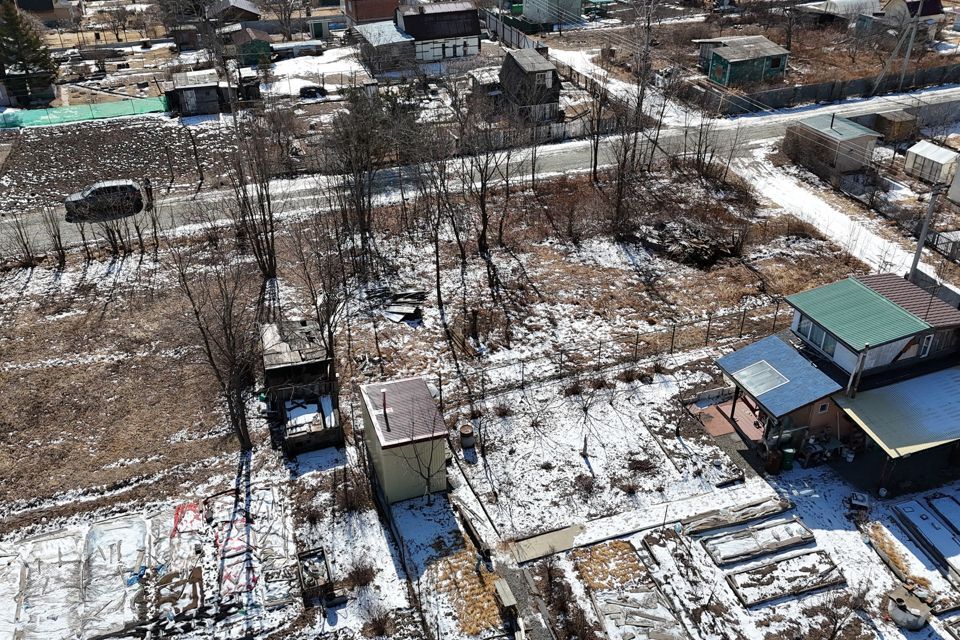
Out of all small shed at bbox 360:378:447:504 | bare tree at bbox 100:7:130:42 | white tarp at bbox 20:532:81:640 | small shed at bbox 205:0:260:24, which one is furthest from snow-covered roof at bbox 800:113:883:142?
bare tree at bbox 100:7:130:42

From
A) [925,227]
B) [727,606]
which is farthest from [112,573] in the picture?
[925,227]

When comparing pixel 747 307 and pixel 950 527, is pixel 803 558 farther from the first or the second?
pixel 747 307

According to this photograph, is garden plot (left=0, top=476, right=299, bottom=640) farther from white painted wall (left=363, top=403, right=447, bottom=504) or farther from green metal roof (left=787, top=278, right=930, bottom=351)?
green metal roof (left=787, top=278, right=930, bottom=351)

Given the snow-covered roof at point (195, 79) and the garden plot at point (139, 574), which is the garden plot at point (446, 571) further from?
the snow-covered roof at point (195, 79)

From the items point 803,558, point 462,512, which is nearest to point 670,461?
point 803,558

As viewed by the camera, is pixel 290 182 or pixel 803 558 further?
pixel 290 182

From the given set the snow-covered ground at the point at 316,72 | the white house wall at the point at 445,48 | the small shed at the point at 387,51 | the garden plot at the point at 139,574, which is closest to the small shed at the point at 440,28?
the white house wall at the point at 445,48
